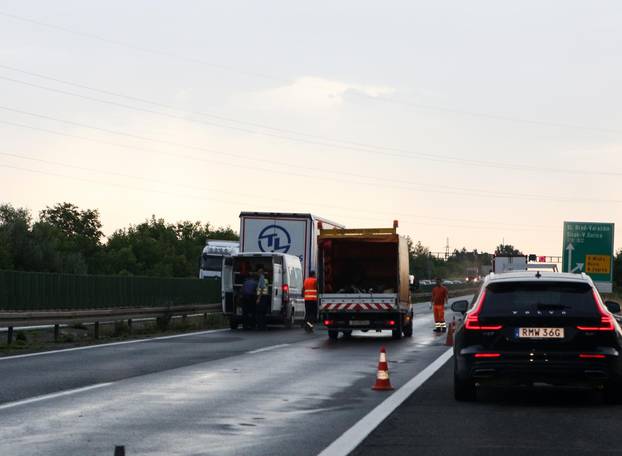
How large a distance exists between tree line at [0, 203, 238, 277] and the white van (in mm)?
68876

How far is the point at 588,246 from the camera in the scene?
43.8m

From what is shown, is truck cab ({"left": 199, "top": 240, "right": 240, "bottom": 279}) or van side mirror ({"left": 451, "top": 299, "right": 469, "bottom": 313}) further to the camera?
truck cab ({"left": 199, "top": 240, "right": 240, "bottom": 279})

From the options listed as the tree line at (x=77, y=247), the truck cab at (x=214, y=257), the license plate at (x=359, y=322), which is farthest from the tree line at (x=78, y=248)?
the license plate at (x=359, y=322)

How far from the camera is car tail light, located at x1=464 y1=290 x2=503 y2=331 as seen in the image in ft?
45.7

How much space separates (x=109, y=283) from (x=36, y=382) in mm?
26701

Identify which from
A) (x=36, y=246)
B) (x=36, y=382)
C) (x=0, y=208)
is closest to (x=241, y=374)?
(x=36, y=382)

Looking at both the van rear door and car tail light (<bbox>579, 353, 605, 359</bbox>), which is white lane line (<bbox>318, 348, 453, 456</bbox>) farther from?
the van rear door

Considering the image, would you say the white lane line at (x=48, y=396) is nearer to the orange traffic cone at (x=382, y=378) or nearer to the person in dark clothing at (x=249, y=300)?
the orange traffic cone at (x=382, y=378)

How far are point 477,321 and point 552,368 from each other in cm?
94

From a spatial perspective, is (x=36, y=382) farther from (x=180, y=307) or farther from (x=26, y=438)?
(x=180, y=307)

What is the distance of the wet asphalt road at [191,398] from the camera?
10695mm

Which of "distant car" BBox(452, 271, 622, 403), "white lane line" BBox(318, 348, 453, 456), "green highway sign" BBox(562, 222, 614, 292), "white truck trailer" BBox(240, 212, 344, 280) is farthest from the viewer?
"green highway sign" BBox(562, 222, 614, 292)

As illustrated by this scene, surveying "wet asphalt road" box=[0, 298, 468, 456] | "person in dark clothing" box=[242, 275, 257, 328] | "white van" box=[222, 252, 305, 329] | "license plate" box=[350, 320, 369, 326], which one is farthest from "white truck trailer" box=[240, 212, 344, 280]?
"wet asphalt road" box=[0, 298, 468, 456]

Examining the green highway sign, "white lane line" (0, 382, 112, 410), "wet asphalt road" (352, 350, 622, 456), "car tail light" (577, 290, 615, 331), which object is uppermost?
the green highway sign
